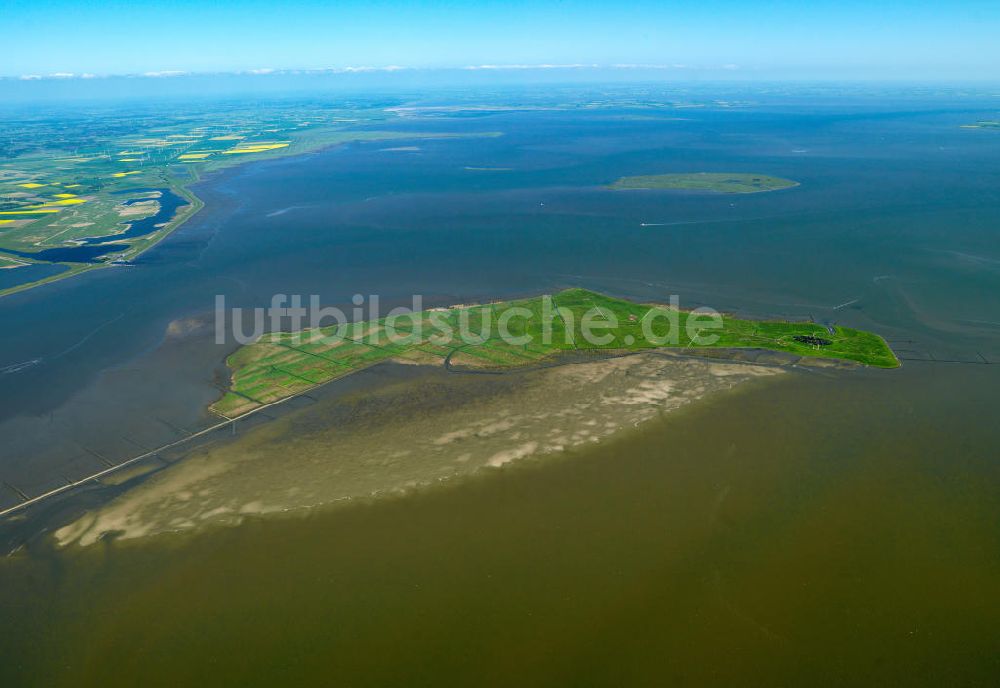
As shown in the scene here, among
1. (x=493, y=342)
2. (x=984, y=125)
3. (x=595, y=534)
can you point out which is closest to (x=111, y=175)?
(x=493, y=342)

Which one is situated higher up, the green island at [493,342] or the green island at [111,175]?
the green island at [111,175]

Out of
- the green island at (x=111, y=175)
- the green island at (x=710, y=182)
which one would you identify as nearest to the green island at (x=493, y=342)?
the green island at (x=111, y=175)

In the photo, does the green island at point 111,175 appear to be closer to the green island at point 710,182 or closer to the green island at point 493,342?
the green island at point 493,342

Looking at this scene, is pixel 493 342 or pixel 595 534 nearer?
pixel 595 534

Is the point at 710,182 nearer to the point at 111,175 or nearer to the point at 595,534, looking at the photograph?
the point at 595,534

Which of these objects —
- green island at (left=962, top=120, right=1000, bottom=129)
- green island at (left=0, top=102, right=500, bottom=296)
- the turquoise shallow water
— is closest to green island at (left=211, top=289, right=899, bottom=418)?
the turquoise shallow water

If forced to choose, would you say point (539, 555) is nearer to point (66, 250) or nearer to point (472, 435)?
point (472, 435)
